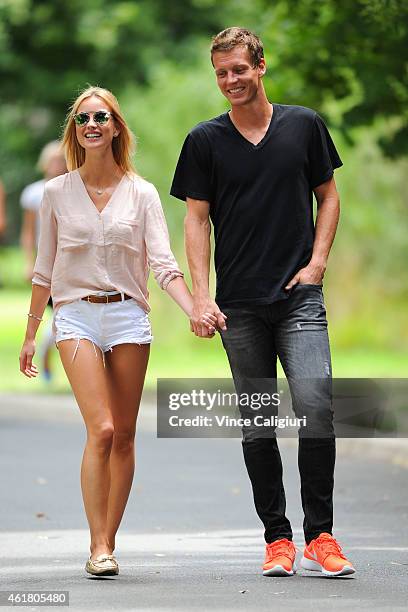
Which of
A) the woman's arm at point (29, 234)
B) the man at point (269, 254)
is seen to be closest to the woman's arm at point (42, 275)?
the man at point (269, 254)

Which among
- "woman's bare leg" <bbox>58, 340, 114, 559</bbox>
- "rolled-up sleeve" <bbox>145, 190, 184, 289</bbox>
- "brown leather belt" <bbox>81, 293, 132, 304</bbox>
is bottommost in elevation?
"woman's bare leg" <bbox>58, 340, 114, 559</bbox>

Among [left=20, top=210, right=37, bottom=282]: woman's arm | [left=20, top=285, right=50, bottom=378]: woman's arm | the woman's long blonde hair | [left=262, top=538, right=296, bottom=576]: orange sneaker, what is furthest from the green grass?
[left=262, top=538, right=296, bottom=576]: orange sneaker

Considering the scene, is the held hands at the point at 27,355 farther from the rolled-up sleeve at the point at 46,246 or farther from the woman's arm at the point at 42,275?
the rolled-up sleeve at the point at 46,246

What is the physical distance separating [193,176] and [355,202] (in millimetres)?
15401

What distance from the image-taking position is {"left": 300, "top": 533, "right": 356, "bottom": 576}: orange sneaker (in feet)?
23.1

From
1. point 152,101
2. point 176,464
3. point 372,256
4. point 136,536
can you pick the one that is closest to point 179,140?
point 152,101

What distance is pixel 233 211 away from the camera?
7121mm

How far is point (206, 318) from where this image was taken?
7.05m

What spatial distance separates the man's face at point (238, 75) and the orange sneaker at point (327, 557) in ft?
5.48

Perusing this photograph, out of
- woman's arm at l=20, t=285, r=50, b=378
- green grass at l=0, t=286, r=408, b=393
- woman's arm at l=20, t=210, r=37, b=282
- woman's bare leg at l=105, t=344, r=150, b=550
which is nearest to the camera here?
woman's bare leg at l=105, t=344, r=150, b=550

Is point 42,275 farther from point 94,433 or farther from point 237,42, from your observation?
point 237,42

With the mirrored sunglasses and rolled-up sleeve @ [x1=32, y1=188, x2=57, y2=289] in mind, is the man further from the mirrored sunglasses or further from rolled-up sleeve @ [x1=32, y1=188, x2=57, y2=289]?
rolled-up sleeve @ [x1=32, y1=188, x2=57, y2=289]

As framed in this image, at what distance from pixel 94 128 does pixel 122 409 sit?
43.0 inches

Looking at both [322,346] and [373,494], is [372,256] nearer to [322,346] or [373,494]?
[373,494]
